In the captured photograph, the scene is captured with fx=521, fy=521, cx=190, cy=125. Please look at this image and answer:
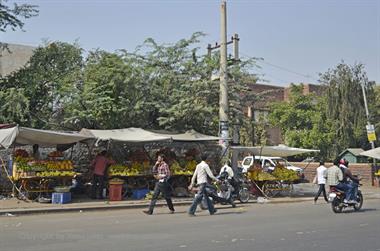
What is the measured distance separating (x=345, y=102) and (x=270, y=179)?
2018 cm

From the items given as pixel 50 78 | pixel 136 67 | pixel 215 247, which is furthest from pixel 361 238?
pixel 50 78

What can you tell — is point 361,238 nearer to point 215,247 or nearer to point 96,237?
point 215,247

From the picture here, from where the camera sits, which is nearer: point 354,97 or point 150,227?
point 150,227

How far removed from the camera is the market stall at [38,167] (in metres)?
17.5

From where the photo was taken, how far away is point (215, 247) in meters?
9.30

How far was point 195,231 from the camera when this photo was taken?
11.6 meters

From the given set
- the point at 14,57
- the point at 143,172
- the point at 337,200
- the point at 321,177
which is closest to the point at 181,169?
the point at 143,172

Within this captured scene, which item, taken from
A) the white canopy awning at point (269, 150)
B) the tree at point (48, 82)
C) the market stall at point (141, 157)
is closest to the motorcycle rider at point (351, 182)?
the white canopy awning at point (269, 150)

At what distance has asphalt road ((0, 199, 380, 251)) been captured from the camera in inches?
375

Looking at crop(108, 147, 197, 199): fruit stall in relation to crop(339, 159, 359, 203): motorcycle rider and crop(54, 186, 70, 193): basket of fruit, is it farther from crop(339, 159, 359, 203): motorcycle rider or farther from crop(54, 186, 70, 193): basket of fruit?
crop(339, 159, 359, 203): motorcycle rider

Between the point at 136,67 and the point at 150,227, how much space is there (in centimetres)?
1242

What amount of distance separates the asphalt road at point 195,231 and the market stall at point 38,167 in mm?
2659

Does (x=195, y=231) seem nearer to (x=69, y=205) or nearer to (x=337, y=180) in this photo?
(x=337, y=180)

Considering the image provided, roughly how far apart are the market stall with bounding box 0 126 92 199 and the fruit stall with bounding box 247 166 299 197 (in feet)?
24.6
